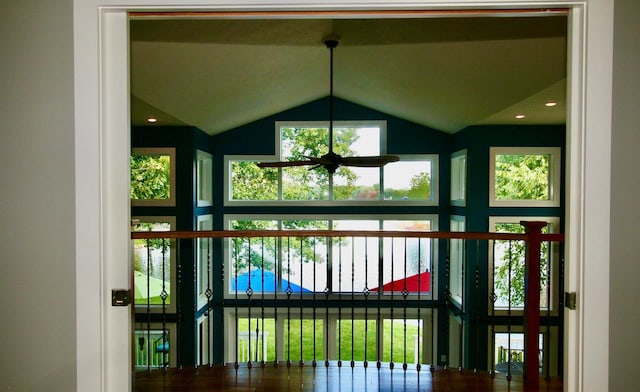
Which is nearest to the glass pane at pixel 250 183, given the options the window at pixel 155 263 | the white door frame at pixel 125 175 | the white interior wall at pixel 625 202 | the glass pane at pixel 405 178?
the window at pixel 155 263

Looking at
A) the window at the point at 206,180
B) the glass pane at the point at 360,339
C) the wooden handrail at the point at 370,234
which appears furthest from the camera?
the window at the point at 206,180

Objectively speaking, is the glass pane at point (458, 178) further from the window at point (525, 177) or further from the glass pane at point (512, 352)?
the glass pane at point (512, 352)

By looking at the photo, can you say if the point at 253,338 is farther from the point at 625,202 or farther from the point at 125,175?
the point at 625,202

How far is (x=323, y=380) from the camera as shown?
282 cm

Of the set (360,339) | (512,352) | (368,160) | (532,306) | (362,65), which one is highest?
(362,65)

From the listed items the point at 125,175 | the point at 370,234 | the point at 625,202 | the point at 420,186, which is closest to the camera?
the point at 625,202

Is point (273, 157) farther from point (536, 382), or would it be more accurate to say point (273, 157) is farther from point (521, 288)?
point (536, 382)

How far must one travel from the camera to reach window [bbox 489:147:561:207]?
6500 mm

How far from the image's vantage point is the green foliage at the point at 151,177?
6465 millimetres

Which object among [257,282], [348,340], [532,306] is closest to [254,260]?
[257,282]

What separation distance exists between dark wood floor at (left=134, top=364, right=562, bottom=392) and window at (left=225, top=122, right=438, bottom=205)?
4.81 meters

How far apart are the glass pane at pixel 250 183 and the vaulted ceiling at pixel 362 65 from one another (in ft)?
4.02

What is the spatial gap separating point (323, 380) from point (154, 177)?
4.85m

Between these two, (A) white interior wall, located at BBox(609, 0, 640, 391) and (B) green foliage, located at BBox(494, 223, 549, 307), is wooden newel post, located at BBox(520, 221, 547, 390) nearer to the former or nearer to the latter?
(A) white interior wall, located at BBox(609, 0, 640, 391)
